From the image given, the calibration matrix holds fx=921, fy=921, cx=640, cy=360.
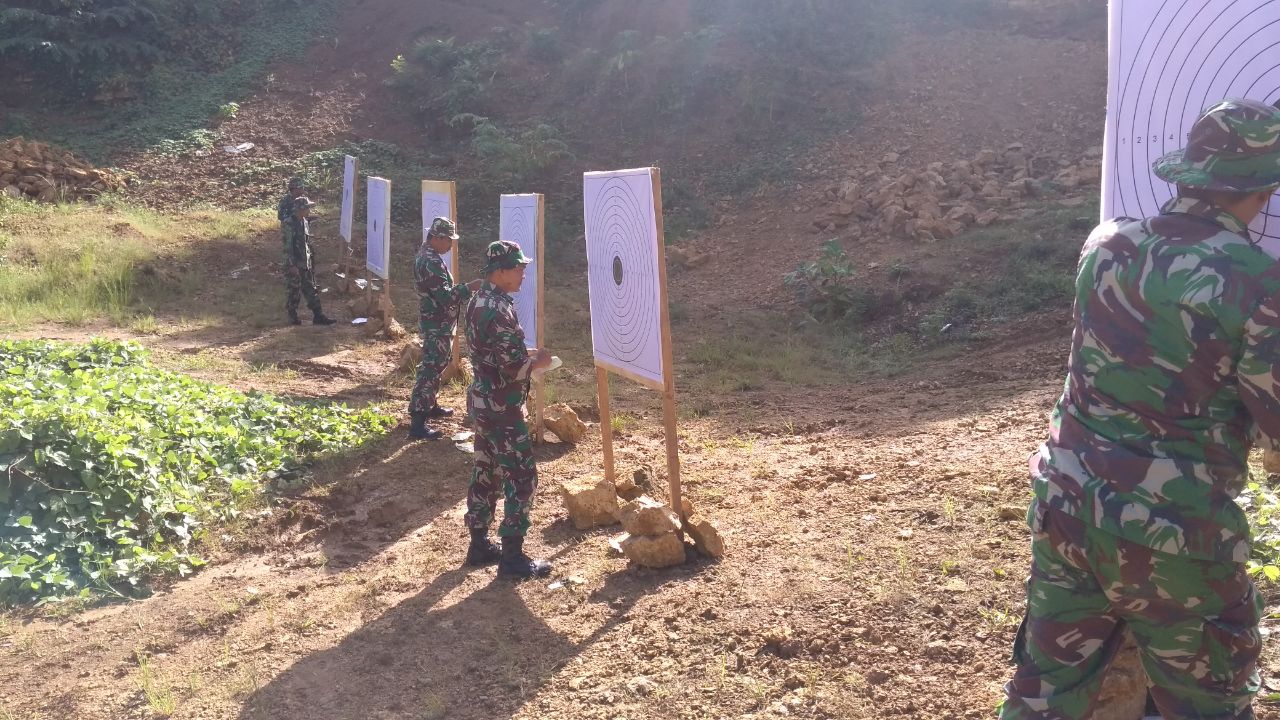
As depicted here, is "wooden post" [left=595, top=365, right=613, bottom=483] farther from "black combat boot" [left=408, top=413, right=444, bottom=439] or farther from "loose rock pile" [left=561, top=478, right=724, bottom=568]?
"black combat boot" [left=408, top=413, right=444, bottom=439]

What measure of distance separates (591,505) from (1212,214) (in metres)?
3.74

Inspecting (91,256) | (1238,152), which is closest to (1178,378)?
(1238,152)

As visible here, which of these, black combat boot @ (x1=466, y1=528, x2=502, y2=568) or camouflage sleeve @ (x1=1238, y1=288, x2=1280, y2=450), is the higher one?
camouflage sleeve @ (x1=1238, y1=288, x2=1280, y2=450)

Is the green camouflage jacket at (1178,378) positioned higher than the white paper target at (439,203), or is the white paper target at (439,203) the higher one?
the white paper target at (439,203)

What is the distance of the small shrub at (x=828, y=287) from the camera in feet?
35.5

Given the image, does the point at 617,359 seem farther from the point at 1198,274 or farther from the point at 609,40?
the point at 609,40

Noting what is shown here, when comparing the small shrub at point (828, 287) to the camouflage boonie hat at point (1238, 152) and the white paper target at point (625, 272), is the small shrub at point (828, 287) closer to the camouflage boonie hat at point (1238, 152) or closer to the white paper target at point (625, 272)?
the white paper target at point (625, 272)

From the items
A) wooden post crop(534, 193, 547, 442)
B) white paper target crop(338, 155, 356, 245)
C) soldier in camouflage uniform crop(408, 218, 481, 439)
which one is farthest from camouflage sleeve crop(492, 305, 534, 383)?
white paper target crop(338, 155, 356, 245)

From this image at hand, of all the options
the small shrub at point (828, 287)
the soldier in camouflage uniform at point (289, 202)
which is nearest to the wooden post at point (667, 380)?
the small shrub at point (828, 287)

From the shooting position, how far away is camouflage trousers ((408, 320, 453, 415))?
23.0 ft

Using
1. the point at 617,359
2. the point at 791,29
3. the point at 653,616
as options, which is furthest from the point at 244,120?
the point at 653,616

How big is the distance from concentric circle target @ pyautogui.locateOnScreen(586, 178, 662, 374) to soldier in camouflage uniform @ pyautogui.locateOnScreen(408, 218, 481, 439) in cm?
183

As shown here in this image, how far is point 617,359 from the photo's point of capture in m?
5.13

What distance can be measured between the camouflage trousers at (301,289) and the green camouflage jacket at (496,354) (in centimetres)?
713
